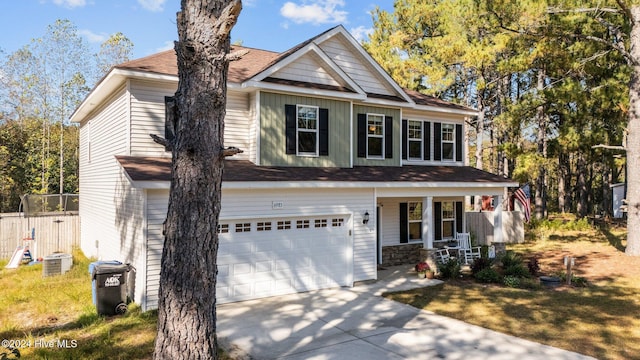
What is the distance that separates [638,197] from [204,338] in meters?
17.0

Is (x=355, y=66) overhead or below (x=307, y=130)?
overhead

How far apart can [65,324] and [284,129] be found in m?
6.95

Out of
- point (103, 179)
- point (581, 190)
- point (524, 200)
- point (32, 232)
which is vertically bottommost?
point (32, 232)

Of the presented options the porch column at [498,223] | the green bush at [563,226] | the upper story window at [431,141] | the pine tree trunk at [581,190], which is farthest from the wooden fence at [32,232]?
the pine tree trunk at [581,190]

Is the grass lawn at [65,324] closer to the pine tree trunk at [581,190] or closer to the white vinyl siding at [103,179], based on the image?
the white vinyl siding at [103,179]

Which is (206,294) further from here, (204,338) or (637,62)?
(637,62)

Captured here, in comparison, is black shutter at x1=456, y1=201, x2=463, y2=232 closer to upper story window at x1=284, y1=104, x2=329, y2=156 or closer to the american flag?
upper story window at x1=284, y1=104, x2=329, y2=156

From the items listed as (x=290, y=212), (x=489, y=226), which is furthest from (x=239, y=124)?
(x=489, y=226)

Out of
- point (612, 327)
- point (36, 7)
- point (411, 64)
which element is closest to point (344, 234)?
point (612, 327)

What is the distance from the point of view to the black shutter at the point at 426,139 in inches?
632

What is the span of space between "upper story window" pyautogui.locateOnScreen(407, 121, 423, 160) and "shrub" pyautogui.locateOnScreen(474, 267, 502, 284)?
510 centimetres

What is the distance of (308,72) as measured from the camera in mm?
13023

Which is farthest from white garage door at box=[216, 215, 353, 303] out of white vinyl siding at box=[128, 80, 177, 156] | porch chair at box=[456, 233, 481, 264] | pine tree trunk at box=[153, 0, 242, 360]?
porch chair at box=[456, 233, 481, 264]

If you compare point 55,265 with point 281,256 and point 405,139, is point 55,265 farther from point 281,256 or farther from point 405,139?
point 405,139
